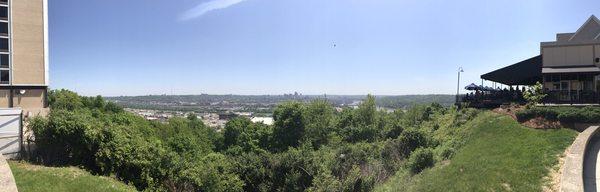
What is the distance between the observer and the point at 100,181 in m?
15.1

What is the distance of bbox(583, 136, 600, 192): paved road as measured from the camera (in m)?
10.8

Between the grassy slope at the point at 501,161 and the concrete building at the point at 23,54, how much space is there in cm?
3082

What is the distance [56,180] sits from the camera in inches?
548

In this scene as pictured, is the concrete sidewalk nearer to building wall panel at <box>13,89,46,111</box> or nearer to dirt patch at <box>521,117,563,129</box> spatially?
dirt patch at <box>521,117,563,129</box>

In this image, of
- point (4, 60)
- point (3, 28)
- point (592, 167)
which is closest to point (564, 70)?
point (592, 167)

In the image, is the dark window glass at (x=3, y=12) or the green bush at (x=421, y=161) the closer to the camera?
the green bush at (x=421, y=161)

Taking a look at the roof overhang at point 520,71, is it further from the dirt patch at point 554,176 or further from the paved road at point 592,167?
the dirt patch at point 554,176

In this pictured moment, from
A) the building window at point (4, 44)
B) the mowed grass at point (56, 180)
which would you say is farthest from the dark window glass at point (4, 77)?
the mowed grass at point (56, 180)

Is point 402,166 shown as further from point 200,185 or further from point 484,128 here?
point 200,185

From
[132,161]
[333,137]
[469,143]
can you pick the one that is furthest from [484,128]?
[333,137]

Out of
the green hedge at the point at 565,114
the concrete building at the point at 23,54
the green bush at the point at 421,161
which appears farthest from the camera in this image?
the concrete building at the point at 23,54

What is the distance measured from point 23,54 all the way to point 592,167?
38.6 meters

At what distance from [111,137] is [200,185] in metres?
5.28

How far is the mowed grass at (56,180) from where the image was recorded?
1304 cm
